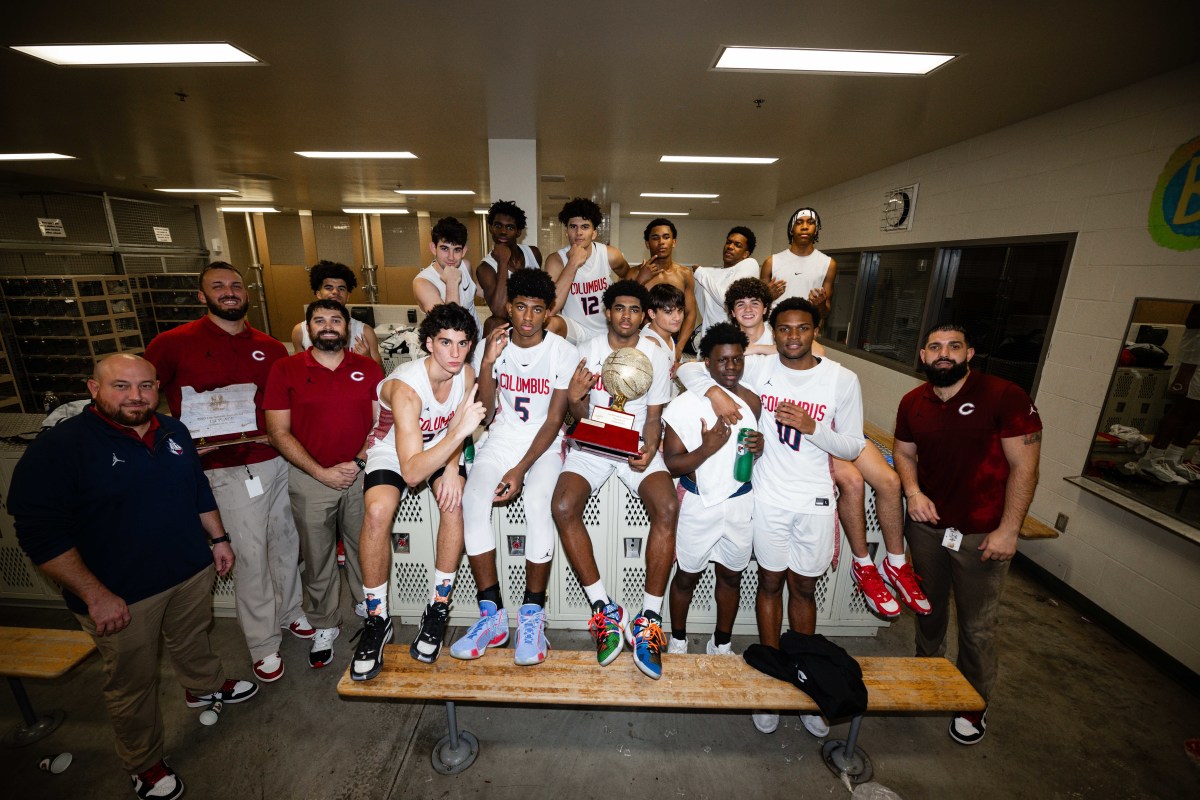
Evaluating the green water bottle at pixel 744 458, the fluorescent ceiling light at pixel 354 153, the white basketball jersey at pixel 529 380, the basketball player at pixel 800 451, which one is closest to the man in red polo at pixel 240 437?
the white basketball jersey at pixel 529 380

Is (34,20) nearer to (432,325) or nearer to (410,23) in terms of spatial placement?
(410,23)

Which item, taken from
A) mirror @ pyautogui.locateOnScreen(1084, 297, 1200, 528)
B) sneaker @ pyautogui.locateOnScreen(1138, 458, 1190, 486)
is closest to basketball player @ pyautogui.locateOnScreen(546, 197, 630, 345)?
mirror @ pyautogui.locateOnScreen(1084, 297, 1200, 528)

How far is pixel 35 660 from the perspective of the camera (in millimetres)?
2307

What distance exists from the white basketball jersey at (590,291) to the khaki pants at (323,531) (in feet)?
7.10

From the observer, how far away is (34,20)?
273 cm

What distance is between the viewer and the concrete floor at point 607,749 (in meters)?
2.32

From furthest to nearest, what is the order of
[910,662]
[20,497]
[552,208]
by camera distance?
[552,208]
[910,662]
[20,497]

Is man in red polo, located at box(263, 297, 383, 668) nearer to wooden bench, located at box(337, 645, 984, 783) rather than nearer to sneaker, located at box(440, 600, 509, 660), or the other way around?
wooden bench, located at box(337, 645, 984, 783)

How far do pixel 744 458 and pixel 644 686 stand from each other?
1.18m

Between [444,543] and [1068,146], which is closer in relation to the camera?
[444,543]

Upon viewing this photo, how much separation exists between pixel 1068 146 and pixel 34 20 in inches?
284

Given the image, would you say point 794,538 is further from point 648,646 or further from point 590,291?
point 590,291

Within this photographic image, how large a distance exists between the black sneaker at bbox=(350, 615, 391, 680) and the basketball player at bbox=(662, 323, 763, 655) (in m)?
1.55

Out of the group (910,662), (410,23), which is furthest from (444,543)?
(410,23)
